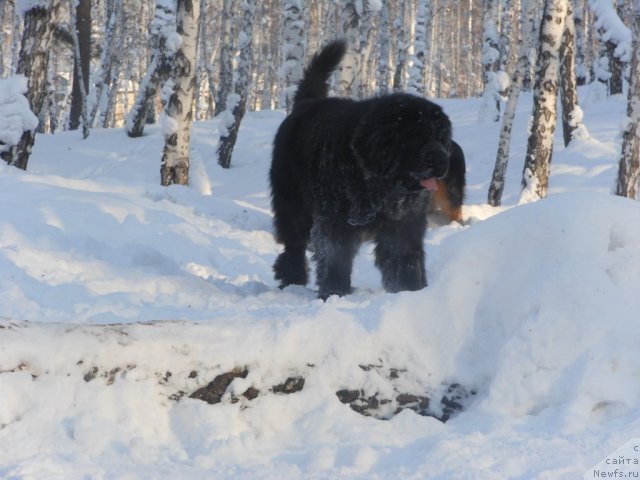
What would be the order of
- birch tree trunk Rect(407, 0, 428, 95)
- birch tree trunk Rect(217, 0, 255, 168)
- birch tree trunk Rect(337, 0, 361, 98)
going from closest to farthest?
birch tree trunk Rect(337, 0, 361, 98) → birch tree trunk Rect(217, 0, 255, 168) → birch tree trunk Rect(407, 0, 428, 95)

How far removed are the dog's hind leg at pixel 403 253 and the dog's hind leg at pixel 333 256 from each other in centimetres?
19

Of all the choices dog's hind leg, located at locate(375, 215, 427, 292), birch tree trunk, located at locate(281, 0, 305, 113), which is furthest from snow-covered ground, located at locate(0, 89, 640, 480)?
birch tree trunk, located at locate(281, 0, 305, 113)

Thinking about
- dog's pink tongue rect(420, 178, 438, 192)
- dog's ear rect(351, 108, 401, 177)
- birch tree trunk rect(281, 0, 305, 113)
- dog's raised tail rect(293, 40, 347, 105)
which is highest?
birch tree trunk rect(281, 0, 305, 113)

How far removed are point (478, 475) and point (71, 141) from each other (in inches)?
607

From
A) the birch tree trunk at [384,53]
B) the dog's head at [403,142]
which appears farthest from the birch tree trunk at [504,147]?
the birch tree trunk at [384,53]

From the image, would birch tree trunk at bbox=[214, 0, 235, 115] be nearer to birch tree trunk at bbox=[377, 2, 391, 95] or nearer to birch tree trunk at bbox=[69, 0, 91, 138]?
birch tree trunk at bbox=[69, 0, 91, 138]

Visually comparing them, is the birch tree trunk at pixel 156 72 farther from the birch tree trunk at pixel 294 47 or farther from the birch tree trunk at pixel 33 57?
the birch tree trunk at pixel 33 57

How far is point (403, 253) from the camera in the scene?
4340 mm

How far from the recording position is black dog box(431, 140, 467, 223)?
5.29 meters

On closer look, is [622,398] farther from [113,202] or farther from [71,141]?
[71,141]

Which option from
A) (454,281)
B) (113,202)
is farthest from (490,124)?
(454,281)

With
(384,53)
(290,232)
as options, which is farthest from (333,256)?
(384,53)

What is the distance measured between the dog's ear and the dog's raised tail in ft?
5.56

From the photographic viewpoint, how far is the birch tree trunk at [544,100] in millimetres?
8117
